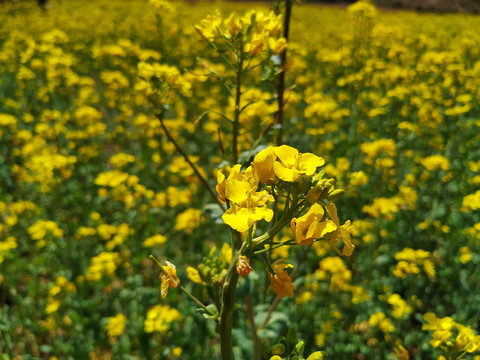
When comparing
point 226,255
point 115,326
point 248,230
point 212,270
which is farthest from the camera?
point 115,326

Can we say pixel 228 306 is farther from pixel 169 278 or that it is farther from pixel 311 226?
pixel 311 226

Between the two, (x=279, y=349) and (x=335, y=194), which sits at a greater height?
(x=335, y=194)

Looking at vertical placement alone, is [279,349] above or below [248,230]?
below

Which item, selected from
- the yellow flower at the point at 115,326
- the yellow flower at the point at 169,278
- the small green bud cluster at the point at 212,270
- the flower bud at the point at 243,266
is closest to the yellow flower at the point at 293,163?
the flower bud at the point at 243,266

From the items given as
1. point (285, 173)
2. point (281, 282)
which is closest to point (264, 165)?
point (285, 173)

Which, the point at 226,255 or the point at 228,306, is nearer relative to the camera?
the point at 228,306

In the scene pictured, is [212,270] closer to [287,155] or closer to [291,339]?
[291,339]

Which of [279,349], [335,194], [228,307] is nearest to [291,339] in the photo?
[279,349]

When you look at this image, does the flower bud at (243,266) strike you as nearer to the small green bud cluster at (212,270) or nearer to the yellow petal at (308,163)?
the yellow petal at (308,163)

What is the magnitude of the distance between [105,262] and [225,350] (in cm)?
181

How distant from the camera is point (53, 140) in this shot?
3781 mm

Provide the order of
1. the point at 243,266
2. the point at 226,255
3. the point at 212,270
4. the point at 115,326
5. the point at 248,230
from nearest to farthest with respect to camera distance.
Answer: the point at 243,266 → the point at 248,230 → the point at 212,270 → the point at 226,255 → the point at 115,326

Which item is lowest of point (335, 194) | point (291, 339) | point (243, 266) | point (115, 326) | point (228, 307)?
point (115, 326)

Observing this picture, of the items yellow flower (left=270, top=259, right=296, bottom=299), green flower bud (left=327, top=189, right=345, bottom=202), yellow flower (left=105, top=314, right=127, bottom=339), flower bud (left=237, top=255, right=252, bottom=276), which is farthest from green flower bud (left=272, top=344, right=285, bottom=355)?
yellow flower (left=105, top=314, right=127, bottom=339)
